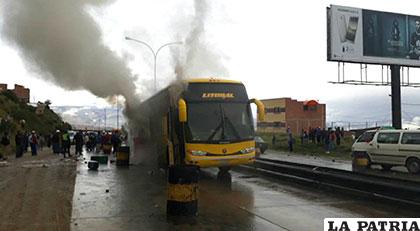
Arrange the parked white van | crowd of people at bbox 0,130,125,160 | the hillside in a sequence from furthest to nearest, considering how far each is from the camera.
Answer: the hillside, crowd of people at bbox 0,130,125,160, the parked white van

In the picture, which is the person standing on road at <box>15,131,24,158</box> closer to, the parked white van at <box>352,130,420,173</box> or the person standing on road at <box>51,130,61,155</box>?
the person standing on road at <box>51,130,61,155</box>

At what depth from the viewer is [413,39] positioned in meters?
30.4

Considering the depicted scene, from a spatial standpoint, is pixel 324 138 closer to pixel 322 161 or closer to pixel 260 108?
pixel 322 161

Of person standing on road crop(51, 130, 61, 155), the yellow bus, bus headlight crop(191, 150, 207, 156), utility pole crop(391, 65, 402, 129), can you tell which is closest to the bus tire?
the yellow bus

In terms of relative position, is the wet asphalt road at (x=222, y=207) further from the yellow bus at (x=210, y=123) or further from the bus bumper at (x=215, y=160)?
the yellow bus at (x=210, y=123)

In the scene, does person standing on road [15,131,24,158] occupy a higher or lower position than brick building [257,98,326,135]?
lower

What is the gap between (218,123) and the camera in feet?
41.7

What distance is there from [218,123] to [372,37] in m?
20.3

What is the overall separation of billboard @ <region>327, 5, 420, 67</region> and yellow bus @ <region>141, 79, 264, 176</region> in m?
16.7

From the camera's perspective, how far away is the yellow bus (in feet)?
40.4

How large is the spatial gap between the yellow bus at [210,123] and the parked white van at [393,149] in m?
6.27

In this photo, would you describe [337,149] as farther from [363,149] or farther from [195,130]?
→ [195,130]

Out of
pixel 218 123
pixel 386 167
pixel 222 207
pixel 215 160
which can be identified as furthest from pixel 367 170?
pixel 222 207

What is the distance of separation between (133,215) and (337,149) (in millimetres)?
23535
